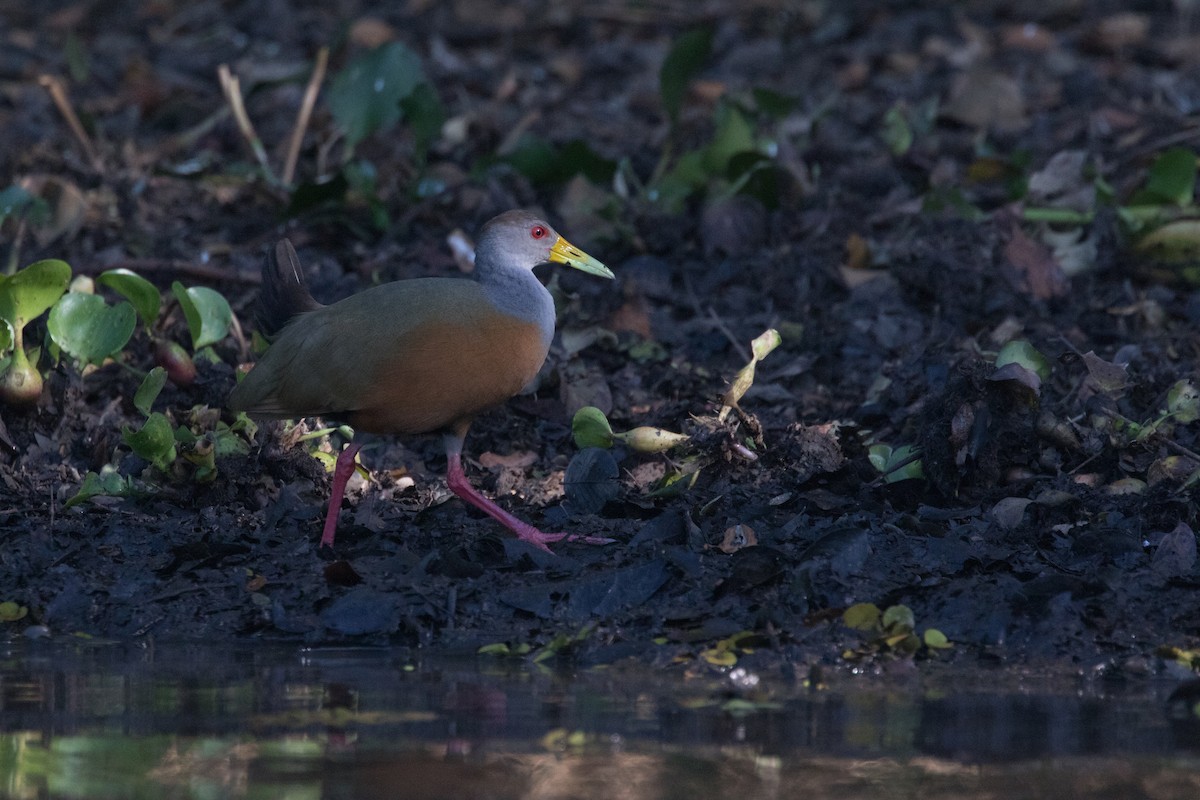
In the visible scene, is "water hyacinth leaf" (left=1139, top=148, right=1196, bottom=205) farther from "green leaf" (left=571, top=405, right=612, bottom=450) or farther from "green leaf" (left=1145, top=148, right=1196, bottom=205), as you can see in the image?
"green leaf" (left=571, top=405, right=612, bottom=450)

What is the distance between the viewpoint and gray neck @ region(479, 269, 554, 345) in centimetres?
636

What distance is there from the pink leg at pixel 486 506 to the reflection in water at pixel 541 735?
91cm

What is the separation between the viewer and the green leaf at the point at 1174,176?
8328 mm

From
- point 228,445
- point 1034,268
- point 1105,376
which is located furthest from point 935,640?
point 1034,268

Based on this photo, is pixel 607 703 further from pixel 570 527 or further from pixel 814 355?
pixel 814 355

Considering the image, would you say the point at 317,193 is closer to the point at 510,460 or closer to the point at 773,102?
the point at 510,460

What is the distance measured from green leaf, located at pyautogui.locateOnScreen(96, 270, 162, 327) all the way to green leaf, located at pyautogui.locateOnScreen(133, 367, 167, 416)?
542 mm

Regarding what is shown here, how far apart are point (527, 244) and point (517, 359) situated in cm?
82

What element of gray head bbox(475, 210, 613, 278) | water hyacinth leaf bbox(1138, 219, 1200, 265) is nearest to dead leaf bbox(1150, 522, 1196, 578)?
gray head bbox(475, 210, 613, 278)

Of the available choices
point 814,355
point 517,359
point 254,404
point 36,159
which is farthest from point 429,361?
point 36,159

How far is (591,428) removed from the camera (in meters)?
6.54

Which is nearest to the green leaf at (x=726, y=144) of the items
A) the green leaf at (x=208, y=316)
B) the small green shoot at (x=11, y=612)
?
the green leaf at (x=208, y=316)

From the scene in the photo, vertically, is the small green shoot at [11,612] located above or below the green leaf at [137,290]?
below

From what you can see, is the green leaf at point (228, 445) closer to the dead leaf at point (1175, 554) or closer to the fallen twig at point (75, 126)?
the dead leaf at point (1175, 554)
